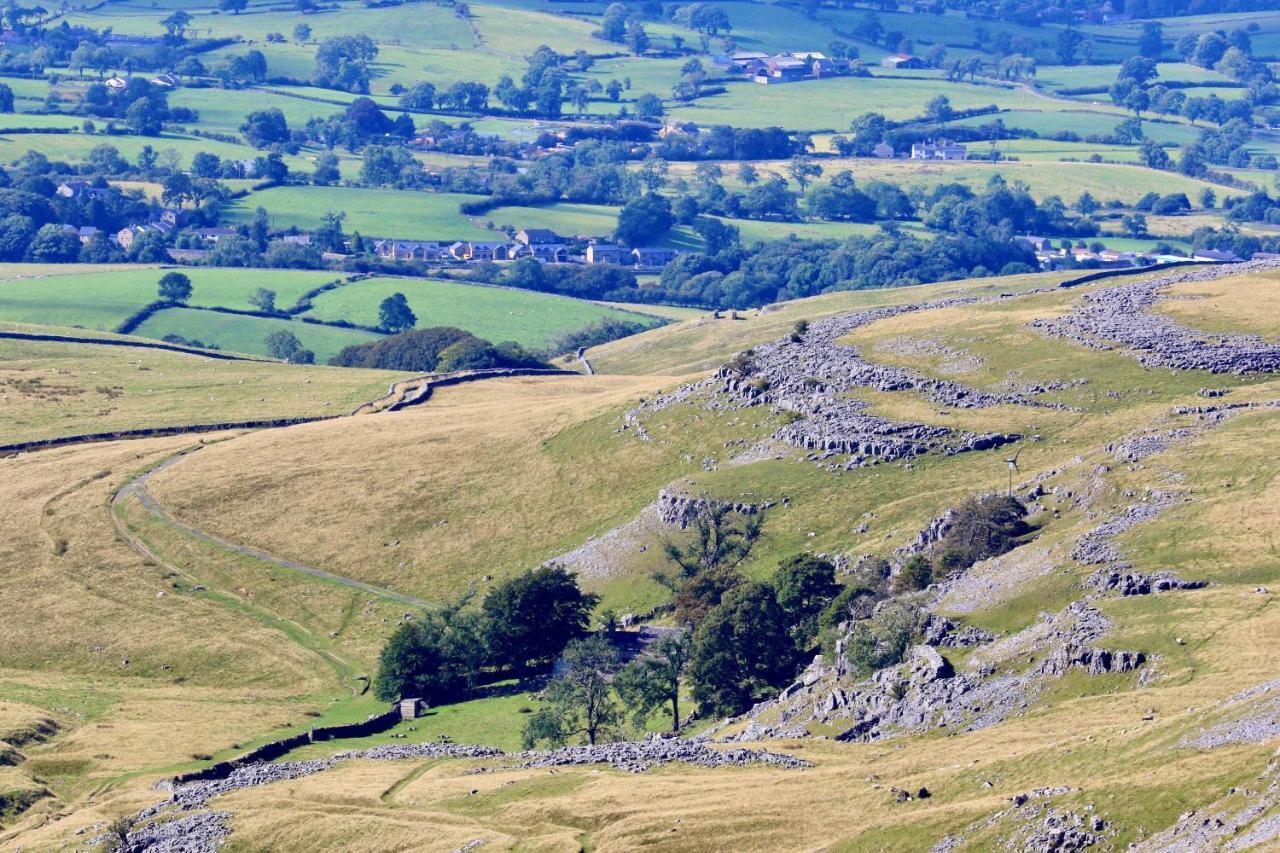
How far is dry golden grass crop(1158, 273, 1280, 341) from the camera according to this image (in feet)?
500

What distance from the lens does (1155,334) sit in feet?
502

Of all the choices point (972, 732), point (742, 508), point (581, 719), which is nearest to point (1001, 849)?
point (972, 732)

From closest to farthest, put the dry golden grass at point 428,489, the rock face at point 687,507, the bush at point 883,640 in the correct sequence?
the bush at point 883,640 < the rock face at point 687,507 < the dry golden grass at point 428,489

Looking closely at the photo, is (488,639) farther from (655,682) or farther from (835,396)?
(835,396)

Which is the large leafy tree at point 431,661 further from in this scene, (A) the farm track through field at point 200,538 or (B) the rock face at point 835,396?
(B) the rock face at point 835,396

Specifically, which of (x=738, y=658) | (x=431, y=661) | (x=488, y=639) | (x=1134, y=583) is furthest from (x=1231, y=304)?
(x=431, y=661)

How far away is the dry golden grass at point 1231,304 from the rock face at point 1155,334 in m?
1.36

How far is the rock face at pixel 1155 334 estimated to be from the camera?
14625 centimetres

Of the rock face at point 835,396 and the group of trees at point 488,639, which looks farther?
the rock face at point 835,396

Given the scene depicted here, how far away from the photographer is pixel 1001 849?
7394 centimetres

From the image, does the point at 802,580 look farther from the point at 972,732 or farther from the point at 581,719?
the point at 972,732

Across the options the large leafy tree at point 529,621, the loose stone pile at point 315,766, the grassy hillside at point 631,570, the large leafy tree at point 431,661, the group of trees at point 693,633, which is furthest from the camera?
the large leafy tree at point 529,621

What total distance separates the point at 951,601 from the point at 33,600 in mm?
68822

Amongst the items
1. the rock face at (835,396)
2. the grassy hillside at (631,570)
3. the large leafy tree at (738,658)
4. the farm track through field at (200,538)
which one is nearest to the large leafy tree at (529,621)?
the grassy hillside at (631,570)
